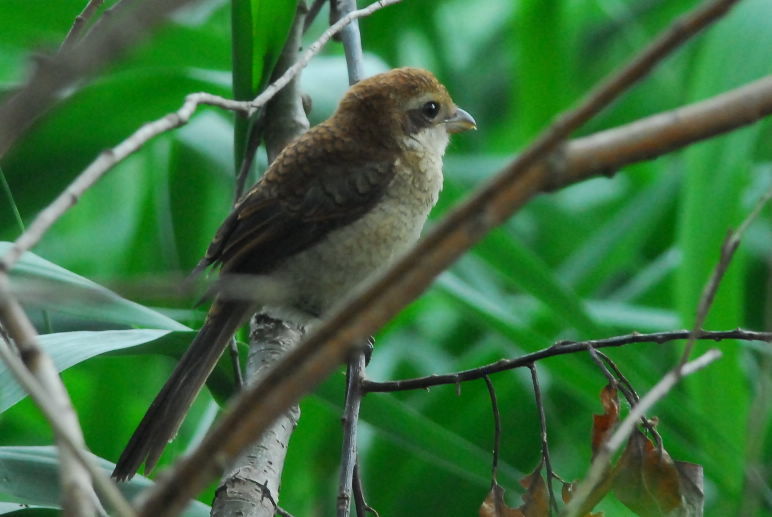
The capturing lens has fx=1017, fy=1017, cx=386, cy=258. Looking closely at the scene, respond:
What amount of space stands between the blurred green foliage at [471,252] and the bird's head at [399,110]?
0.66 feet

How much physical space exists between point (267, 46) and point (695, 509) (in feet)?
4.72

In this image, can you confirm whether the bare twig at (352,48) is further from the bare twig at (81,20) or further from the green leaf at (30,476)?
the green leaf at (30,476)

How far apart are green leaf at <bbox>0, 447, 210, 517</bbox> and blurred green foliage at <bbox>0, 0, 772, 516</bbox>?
0.26 metres

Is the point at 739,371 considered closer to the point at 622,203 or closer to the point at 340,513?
the point at 622,203

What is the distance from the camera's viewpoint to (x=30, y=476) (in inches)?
67.3

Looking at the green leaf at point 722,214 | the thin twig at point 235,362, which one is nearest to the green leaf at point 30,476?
the thin twig at point 235,362

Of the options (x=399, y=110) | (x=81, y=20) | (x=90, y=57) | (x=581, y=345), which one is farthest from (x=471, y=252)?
(x=90, y=57)

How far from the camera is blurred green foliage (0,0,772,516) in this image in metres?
2.36

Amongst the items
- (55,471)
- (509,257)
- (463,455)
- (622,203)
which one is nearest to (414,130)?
→ (509,257)

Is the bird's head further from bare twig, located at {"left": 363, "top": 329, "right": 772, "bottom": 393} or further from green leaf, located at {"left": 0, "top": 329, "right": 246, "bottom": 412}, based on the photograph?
bare twig, located at {"left": 363, "top": 329, "right": 772, "bottom": 393}

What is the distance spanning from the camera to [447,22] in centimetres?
494

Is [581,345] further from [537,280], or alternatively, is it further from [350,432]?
[537,280]

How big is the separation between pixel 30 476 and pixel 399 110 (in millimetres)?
1276

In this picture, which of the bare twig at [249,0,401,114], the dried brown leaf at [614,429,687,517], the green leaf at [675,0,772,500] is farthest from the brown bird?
the dried brown leaf at [614,429,687,517]
